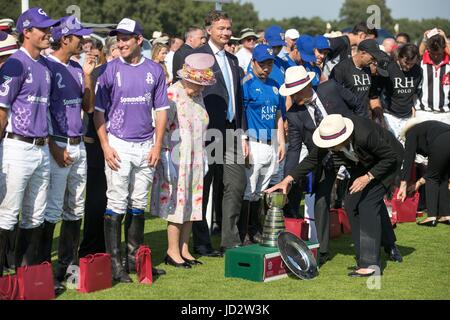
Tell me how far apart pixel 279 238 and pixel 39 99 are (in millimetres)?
2643

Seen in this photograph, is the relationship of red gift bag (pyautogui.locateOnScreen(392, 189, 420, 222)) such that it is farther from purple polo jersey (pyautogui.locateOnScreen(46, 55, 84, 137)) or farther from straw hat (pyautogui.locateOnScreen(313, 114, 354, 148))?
purple polo jersey (pyautogui.locateOnScreen(46, 55, 84, 137))

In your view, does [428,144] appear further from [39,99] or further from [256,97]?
[39,99]

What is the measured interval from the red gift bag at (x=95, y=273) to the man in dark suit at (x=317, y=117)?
2.46m

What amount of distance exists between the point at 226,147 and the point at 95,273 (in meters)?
2.45

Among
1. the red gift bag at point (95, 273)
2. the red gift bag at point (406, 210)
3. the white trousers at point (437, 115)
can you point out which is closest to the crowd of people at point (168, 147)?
the red gift bag at point (95, 273)

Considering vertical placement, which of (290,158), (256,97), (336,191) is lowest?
(336,191)

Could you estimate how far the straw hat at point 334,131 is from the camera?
25.0ft

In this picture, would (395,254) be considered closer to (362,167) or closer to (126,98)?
(362,167)

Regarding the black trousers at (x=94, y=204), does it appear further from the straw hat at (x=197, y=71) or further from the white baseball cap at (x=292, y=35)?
the white baseball cap at (x=292, y=35)

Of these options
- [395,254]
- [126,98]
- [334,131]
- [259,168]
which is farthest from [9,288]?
[395,254]

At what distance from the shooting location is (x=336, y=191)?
37.6 feet

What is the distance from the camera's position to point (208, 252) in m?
8.81

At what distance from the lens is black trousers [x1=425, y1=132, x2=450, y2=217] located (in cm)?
1033

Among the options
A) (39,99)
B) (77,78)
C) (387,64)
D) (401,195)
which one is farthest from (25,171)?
(387,64)
